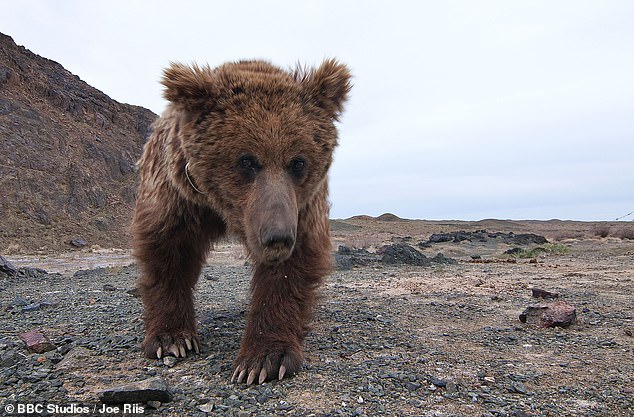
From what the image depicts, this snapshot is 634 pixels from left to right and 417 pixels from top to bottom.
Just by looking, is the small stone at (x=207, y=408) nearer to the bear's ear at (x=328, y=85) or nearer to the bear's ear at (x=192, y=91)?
the bear's ear at (x=192, y=91)

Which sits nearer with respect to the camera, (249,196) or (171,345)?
(249,196)

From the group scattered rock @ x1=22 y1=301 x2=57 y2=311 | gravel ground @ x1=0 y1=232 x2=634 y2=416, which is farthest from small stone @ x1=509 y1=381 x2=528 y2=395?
scattered rock @ x1=22 y1=301 x2=57 y2=311

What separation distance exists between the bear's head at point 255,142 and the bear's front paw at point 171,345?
2.84 feet

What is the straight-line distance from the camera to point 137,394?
2.54 m

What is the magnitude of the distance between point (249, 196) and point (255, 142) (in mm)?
340

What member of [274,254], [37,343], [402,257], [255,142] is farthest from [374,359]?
[402,257]

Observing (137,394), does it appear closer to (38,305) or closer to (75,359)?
(75,359)

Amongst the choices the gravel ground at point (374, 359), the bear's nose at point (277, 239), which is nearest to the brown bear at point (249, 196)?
the bear's nose at point (277, 239)

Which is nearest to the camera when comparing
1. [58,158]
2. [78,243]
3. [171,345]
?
[171,345]

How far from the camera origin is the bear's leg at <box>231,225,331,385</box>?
2.99 metres

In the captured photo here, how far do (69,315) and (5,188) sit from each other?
22563 mm

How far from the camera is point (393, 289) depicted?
267 inches

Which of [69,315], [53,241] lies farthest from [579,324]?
[53,241]

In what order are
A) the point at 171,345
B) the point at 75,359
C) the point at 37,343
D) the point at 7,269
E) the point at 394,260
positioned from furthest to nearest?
1. the point at 394,260
2. the point at 7,269
3. the point at 37,343
4. the point at 171,345
5. the point at 75,359
